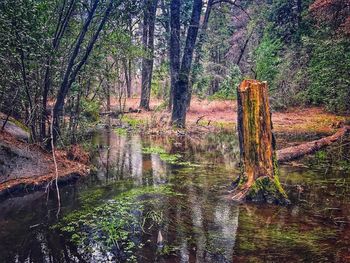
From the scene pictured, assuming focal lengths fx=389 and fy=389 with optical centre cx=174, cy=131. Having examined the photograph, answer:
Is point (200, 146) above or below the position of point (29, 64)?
below

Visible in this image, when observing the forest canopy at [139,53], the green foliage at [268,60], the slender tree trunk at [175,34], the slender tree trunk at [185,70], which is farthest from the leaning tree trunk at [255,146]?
the green foliage at [268,60]

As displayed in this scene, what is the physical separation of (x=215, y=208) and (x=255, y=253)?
1.64m

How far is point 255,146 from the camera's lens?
21.8 ft

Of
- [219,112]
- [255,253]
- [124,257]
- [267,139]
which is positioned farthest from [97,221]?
[219,112]

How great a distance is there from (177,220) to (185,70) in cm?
1090

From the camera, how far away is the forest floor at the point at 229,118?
16.4 meters

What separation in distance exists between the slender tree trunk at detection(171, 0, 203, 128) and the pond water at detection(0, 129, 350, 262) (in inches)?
286

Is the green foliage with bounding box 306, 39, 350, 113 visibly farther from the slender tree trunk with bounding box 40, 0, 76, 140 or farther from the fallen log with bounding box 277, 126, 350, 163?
the slender tree trunk with bounding box 40, 0, 76, 140

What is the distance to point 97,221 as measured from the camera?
18.2 feet

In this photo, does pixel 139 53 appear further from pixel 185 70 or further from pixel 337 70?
pixel 337 70

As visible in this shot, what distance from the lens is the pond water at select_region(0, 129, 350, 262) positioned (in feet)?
14.8

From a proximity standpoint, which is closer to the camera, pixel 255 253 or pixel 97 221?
pixel 255 253

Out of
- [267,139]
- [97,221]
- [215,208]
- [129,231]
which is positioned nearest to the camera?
[129,231]

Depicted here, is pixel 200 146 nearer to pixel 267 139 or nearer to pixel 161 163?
pixel 161 163
